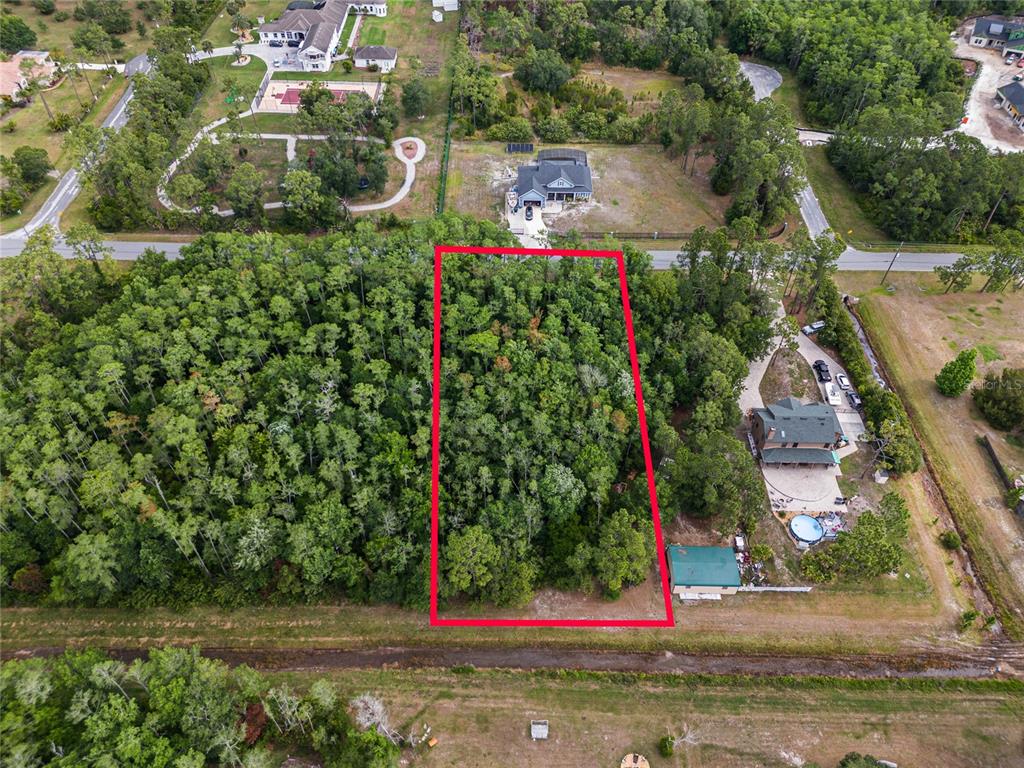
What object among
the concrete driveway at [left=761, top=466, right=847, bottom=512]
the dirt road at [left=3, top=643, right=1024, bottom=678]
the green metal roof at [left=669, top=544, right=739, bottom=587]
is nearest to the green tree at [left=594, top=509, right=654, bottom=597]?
the green metal roof at [left=669, top=544, right=739, bottom=587]

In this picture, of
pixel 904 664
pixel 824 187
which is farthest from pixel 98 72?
pixel 904 664

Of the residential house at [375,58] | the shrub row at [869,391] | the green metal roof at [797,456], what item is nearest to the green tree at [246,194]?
the residential house at [375,58]

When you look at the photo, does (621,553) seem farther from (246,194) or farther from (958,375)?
(246,194)

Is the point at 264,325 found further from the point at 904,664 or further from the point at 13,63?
the point at 13,63

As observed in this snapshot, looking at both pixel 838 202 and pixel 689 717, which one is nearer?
pixel 689 717

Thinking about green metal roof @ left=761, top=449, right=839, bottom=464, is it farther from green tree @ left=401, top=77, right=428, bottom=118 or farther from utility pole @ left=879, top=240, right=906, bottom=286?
green tree @ left=401, top=77, right=428, bottom=118

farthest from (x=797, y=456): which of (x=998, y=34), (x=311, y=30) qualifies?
(x=998, y=34)
